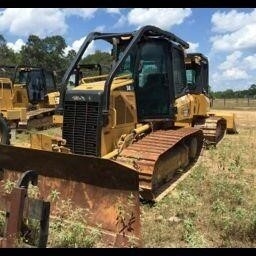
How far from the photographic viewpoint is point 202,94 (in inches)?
619

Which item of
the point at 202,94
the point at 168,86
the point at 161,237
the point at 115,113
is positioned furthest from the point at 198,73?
the point at 161,237

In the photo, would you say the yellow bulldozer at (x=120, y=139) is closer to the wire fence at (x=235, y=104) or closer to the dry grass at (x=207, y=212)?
the dry grass at (x=207, y=212)

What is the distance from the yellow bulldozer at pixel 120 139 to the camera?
6.18 metres

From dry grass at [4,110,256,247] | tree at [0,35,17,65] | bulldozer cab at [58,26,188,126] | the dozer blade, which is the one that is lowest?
dry grass at [4,110,256,247]

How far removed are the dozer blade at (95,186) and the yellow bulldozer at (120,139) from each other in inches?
0.4

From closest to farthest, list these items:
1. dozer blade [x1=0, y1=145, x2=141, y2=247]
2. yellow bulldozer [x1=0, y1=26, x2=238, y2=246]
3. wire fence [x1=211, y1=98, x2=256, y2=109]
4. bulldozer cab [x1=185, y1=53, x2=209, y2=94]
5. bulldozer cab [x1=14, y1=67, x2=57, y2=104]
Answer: dozer blade [x1=0, y1=145, x2=141, y2=247] → yellow bulldozer [x1=0, y1=26, x2=238, y2=246] → bulldozer cab [x1=185, y1=53, x2=209, y2=94] → bulldozer cab [x1=14, y1=67, x2=57, y2=104] → wire fence [x1=211, y1=98, x2=256, y2=109]

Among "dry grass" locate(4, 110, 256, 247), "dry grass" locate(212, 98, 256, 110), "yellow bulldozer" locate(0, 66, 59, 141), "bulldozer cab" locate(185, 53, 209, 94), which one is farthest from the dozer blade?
"dry grass" locate(212, 98, 256, 110)

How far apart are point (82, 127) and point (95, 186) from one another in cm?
220

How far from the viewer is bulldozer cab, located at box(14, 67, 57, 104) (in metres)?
22.4

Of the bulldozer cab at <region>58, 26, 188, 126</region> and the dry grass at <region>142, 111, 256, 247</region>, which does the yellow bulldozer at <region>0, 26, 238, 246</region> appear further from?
the dry grass at <region>142, 111, 256, 247</region>

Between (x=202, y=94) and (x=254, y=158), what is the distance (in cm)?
412

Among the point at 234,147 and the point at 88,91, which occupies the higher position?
the point at 88,91

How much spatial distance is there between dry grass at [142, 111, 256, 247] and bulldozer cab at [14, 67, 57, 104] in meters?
13.4
